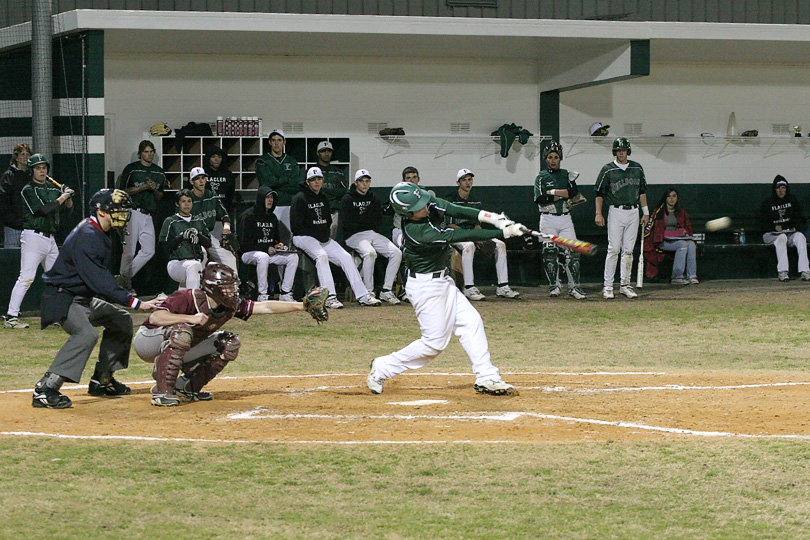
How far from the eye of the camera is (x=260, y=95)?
17.2 m

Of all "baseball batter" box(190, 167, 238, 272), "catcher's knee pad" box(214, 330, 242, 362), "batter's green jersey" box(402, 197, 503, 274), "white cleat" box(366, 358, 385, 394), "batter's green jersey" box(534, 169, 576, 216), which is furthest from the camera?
"batter's green jersey" box(534, 169, 576, 216)

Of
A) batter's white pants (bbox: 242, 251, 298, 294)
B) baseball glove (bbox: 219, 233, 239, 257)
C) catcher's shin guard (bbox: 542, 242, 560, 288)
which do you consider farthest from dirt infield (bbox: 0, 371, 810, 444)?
catcher's shin guard (bbox: 542, 242, 560, 288)

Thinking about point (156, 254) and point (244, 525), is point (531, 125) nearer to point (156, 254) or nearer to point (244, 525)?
point (156, 254)

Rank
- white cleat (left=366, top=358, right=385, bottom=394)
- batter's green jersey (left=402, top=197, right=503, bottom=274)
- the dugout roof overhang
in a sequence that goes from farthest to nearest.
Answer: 1. the dugout roof overhang
2. white cleat (left=366, top=358, right=385, bottom=394)
3. batter's green jersey (left=402, top=197, right=503, bottom=274)

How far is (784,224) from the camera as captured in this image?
18.0 metres

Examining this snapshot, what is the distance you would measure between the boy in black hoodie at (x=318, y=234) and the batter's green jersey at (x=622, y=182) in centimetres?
362

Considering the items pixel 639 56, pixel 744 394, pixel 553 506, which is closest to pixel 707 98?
pixel 639 56

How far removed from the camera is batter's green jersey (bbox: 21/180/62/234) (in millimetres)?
12766

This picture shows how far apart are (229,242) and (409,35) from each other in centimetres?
423

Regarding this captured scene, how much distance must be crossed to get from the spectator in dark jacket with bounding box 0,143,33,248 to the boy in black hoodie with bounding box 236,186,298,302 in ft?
9.34

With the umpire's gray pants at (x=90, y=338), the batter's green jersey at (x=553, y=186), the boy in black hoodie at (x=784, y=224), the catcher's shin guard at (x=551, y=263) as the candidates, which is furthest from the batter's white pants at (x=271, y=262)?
the boy in black hoodie at (x=784, y=224)

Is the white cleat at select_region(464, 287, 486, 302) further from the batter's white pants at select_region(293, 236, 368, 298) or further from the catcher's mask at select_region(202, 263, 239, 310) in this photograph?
the catcher's mask at select_region(202, 263, 239, 310)

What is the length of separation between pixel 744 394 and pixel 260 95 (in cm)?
1063

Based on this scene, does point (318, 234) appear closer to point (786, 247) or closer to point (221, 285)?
point (221, 285)
